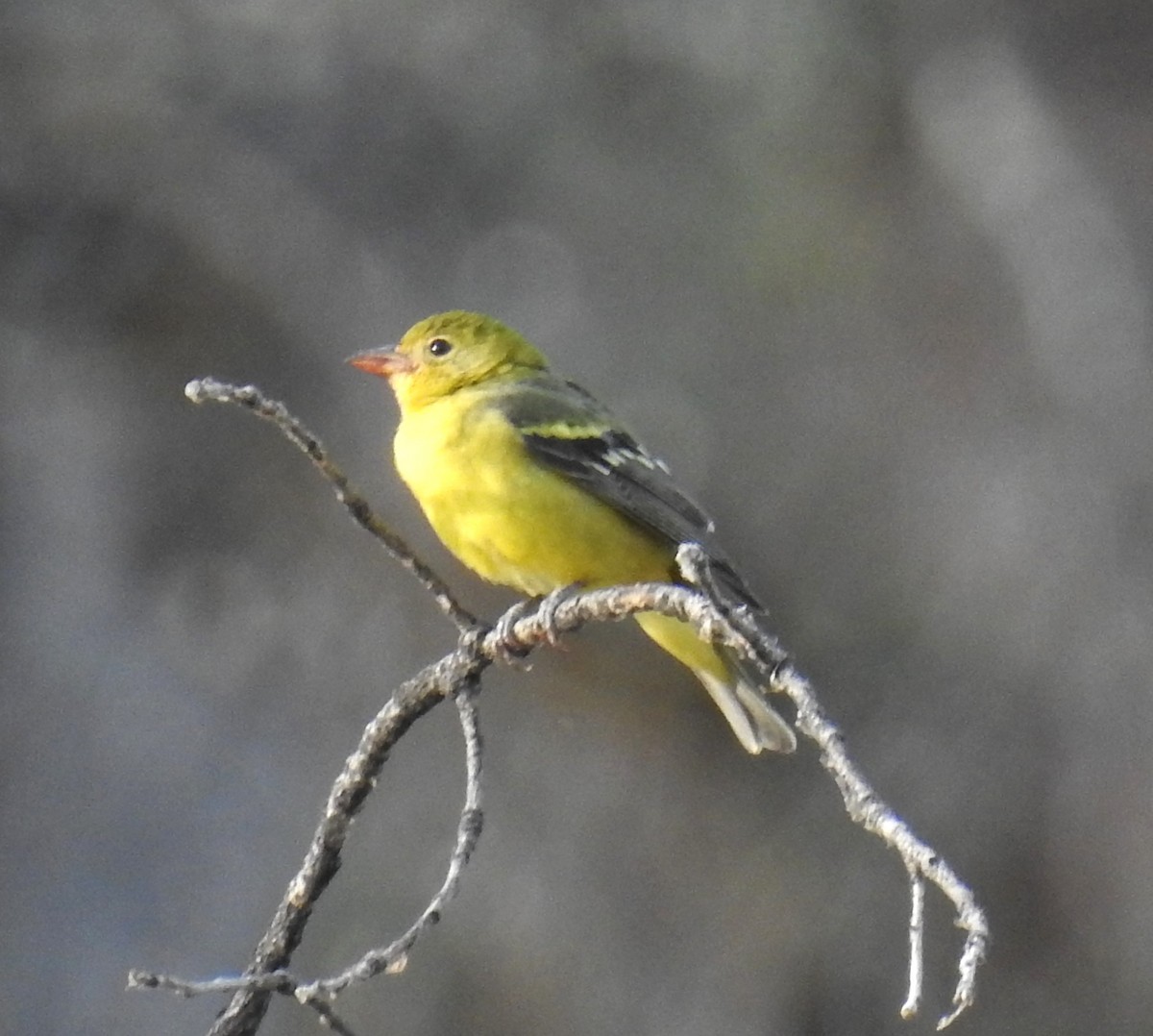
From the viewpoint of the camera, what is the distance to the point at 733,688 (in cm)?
459

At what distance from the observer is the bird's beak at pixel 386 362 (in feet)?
15.7

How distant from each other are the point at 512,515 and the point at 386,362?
856 mm

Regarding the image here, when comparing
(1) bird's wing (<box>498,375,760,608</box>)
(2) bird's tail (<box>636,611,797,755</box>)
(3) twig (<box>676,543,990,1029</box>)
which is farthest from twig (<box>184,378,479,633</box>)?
(2) bird's tail (<box>636,611,797,755</box>)

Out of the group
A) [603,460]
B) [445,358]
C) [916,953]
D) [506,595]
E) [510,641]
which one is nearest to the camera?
[916,953]

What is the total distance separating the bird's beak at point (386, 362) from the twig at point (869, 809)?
2.27 m

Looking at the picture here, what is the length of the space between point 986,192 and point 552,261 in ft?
5.54

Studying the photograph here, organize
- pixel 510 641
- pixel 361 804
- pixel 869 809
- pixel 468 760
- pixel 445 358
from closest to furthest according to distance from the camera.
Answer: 1. pixel 869 809
2. pixel 468 760
3. pixel 361 804
4. pixel 510 641
5. pixel 445 358

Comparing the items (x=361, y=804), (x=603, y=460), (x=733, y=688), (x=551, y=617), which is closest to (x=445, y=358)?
(x=603, y=460)

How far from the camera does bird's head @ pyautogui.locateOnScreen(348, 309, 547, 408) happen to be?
15.5 ft

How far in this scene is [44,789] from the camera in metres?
5.80

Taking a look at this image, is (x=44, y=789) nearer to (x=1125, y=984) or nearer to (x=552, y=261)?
(x=552, y=261)

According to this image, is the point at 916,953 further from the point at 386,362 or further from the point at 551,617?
the point at 386,362

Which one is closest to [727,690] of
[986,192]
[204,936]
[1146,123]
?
[204,936]

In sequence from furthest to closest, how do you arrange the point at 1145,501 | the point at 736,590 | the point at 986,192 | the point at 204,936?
1. the point at 986,192
2. the point at 1145,501
3. the point at 204,936
4. the point at 736,590
